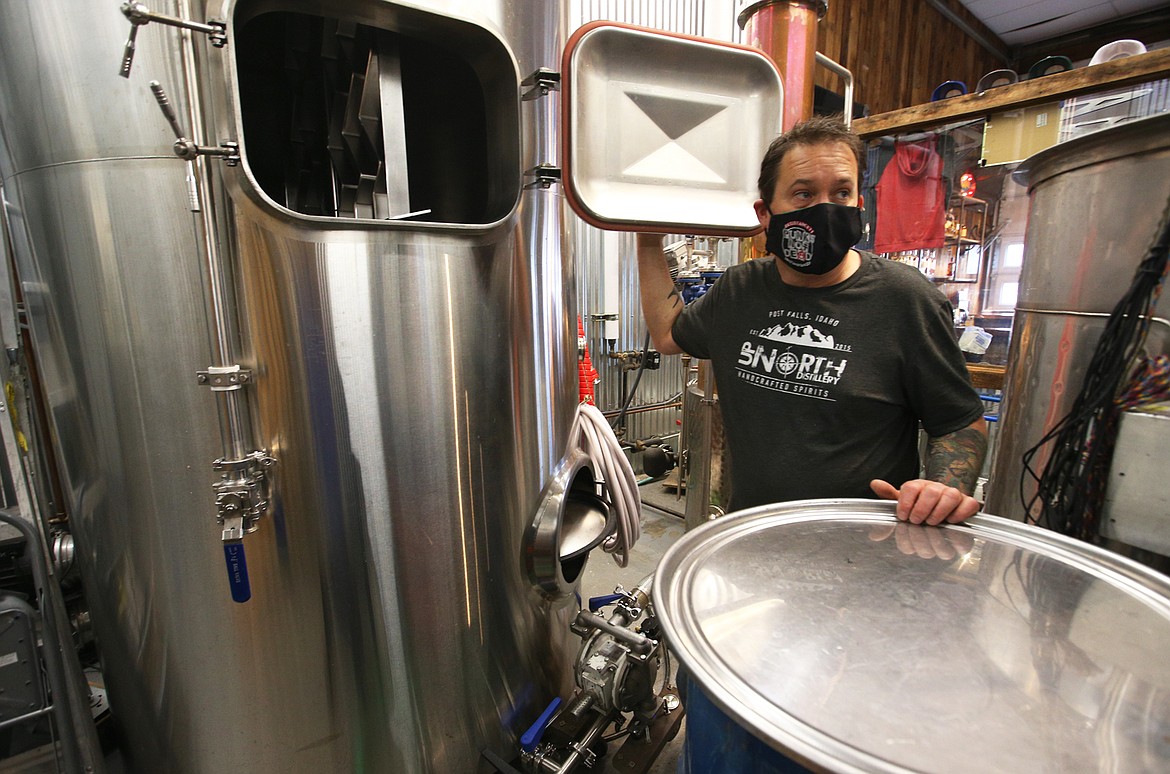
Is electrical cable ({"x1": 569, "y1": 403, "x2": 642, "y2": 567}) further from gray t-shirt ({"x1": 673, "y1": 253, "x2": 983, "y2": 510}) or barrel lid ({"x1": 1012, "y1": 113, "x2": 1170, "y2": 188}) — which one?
barrel lid ({"x1": 1012, "y1": 113, "x2": 1170, "y2": 188})

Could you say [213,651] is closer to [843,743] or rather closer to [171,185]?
[171,185]

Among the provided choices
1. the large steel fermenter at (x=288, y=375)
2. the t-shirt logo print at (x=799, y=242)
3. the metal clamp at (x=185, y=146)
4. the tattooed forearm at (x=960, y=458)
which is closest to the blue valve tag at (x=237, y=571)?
the large steel fermenter at (x=288, y=375)

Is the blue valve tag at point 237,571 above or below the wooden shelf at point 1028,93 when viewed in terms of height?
below

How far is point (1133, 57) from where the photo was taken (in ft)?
6.74

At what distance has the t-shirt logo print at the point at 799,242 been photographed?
120cm

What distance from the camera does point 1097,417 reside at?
1058mm

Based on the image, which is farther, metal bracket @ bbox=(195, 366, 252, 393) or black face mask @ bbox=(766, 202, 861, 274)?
black face mask @ bbox=(766, 202, 861, 274)

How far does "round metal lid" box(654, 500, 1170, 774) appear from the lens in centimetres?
49

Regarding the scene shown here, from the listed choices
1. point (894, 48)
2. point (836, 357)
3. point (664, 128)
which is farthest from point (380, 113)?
point (894, 48)

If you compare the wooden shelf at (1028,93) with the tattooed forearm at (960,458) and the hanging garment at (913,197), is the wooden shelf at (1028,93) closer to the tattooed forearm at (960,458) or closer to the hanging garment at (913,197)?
the hanging garment at (913,197)

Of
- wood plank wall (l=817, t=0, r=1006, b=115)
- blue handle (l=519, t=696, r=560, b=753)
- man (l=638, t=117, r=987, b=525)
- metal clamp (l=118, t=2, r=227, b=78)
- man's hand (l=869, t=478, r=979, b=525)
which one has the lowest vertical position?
blue handle (l=519, t=696, r=560, b=753)

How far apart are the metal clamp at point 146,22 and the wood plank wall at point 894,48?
362 centimetres

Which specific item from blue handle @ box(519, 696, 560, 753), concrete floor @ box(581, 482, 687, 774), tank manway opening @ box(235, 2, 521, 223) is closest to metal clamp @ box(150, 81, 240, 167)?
tank manway opening @ box(235, 2, 521, 223)

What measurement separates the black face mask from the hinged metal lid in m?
0.18
